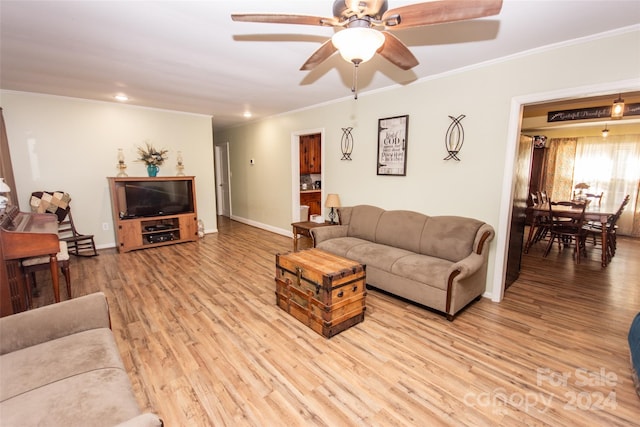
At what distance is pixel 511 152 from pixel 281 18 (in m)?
2.57

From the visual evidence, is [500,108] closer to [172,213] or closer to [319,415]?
[319,415]

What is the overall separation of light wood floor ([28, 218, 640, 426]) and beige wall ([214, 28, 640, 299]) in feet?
2.76

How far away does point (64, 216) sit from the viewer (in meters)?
4.28

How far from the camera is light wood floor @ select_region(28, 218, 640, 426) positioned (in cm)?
168

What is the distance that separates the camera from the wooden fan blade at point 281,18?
1448mm

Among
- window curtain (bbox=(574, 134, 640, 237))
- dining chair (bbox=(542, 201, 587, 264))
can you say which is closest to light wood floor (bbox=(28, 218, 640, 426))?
dining chair (bbox=(542, 201, 587, 264))

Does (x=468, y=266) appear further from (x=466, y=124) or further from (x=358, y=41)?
(x=358, y=41)

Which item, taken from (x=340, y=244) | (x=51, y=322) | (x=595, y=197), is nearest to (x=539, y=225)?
(x=595, y=197)

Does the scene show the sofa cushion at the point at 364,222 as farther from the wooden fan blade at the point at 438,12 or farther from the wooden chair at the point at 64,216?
the wooden chair at the point at 64,216

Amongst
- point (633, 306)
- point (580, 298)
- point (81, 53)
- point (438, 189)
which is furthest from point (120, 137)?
point (633, 306)

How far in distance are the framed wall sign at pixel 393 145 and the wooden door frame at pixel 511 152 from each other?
1.18 m

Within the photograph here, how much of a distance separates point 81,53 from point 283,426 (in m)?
3.59

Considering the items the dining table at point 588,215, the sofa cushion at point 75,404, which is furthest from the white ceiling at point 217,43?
the dining table at point 588,215

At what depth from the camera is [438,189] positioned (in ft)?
11.3
